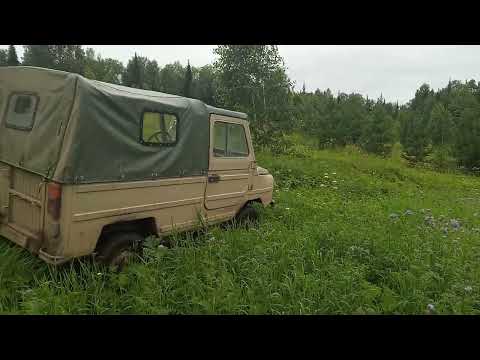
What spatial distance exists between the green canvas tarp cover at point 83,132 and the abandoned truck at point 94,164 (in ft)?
0.04

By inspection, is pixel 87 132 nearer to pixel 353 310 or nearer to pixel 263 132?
pixel 353 310

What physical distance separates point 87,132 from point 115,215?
96cm

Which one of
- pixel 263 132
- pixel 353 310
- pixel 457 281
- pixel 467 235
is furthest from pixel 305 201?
pixel 263 132

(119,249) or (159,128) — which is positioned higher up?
(159,128)

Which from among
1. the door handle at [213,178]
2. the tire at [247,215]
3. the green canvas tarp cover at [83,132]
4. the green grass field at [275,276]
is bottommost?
the green grass field at [275,276]

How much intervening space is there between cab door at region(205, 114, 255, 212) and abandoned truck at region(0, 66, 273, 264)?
119 mm

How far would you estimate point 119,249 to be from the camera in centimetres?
361

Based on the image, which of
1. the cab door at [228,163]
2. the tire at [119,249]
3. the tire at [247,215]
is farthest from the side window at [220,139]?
the tire at [119,249]

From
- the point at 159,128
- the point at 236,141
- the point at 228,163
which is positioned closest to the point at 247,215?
the point at 228,163

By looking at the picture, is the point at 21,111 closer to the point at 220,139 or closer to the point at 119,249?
the point at 119,249

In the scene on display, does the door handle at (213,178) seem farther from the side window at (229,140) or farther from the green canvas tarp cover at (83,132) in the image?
the green canvas tarp cover at (83,132)

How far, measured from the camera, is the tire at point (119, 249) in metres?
3.49

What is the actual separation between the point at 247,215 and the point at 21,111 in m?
3.75

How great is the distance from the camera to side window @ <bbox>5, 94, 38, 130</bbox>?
11.8 feet
